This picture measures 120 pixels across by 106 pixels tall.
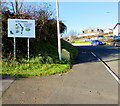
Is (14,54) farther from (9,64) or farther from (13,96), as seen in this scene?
(13,96)

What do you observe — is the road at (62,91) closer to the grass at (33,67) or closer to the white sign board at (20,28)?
the grass at (33,67)

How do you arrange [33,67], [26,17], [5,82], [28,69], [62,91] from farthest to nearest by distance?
[26,17] → [33,67] → [28,69] → [5,82] → [62,91]

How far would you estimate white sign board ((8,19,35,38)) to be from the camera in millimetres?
8719

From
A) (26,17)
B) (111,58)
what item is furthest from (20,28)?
(111,58)

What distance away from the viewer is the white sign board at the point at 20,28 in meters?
8.72

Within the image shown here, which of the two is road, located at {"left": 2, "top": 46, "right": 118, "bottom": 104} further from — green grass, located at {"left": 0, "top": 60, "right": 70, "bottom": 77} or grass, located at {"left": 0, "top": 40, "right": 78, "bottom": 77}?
grass, located at {"left": 0, "top": 40, "right": 78, "bottom": 77}

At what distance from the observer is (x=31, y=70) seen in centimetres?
733

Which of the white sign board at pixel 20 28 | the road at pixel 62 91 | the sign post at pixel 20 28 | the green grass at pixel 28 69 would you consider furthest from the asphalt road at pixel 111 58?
the white sign board at pixel 20 28

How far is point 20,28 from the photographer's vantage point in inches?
356

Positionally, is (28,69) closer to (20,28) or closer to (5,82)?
(5,82)

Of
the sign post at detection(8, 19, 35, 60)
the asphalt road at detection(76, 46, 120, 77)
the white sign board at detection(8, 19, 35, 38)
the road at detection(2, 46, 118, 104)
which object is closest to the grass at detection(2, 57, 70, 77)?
the road at detection(2, 46, 118, 104)

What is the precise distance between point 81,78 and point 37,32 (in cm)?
584

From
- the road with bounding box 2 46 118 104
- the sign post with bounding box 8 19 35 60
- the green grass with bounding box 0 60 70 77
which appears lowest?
the road with bounding box 2 46 118 104

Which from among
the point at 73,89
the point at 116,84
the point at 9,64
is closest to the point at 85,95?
the point at 73,89
